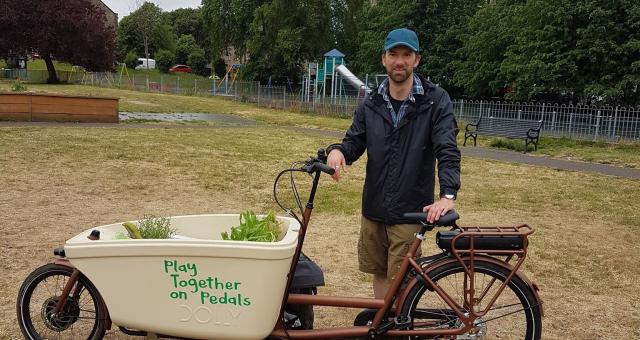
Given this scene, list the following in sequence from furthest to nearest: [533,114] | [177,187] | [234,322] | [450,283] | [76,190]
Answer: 1. [533,114]
2. [177,187]
3. [76,190]
4. [450,283]
5. [234,322]

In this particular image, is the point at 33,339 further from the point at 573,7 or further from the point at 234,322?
the point at 573,7

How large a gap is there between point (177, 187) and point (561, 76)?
19.6 metres

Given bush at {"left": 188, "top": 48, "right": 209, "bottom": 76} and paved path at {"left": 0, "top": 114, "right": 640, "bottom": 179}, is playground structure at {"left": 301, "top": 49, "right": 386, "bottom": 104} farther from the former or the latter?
bush at {"left": 188, "top": 48, "right": 209, "bottom": 76}

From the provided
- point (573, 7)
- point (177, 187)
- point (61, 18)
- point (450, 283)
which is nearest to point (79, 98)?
point (177, 187)

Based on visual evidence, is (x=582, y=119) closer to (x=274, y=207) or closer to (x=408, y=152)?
(x=274, y=207)

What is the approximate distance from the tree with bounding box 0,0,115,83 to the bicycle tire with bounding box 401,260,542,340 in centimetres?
4283

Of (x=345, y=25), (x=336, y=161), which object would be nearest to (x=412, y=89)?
(x=336, y=161)

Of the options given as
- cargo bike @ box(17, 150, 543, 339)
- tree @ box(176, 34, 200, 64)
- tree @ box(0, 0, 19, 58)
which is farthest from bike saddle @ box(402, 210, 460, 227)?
tree @ box(176, 34, 200, 64)

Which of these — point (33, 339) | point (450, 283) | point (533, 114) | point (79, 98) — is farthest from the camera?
point (533, 114)

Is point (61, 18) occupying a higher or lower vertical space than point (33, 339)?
higher

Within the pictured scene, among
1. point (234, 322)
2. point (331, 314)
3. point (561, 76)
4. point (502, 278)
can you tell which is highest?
point (561, 76)

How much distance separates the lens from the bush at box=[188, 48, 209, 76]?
68688 mm

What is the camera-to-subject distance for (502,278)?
9.02 ft

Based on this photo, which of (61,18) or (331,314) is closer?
(331,314)
